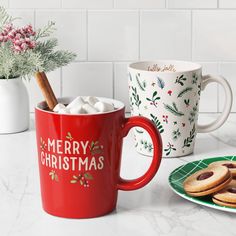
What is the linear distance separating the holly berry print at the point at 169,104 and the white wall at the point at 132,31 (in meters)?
0.31

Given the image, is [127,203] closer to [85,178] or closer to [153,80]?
[85,178]

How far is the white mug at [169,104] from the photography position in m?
1.11

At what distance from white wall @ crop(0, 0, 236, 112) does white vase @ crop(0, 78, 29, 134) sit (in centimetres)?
17

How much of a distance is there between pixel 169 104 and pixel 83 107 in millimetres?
292

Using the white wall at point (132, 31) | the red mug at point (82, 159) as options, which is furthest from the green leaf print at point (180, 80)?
the white wall at point (132, 31)

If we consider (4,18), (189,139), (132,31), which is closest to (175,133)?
(189,139)

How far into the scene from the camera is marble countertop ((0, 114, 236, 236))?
0.83 metres

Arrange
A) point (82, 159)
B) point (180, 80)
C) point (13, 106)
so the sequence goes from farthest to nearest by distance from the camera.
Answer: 1. point (13, 106)
2. point (180, 80)
3. point (82, 159)

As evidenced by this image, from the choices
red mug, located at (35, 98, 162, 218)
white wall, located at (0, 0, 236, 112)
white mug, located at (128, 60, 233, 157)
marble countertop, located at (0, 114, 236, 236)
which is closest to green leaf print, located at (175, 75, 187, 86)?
white mug, located at (128, 60, 233, 157)

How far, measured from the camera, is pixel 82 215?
0.87 m

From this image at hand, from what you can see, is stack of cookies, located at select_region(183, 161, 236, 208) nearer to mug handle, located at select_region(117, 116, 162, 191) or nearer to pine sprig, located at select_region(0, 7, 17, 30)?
mug handle, located at select_region(117, 116, 162, 191)

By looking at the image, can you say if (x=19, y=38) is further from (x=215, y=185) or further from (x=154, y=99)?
(x=215, y=185)

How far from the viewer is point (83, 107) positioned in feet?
2.79

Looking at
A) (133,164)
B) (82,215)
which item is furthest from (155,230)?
(133,164)
